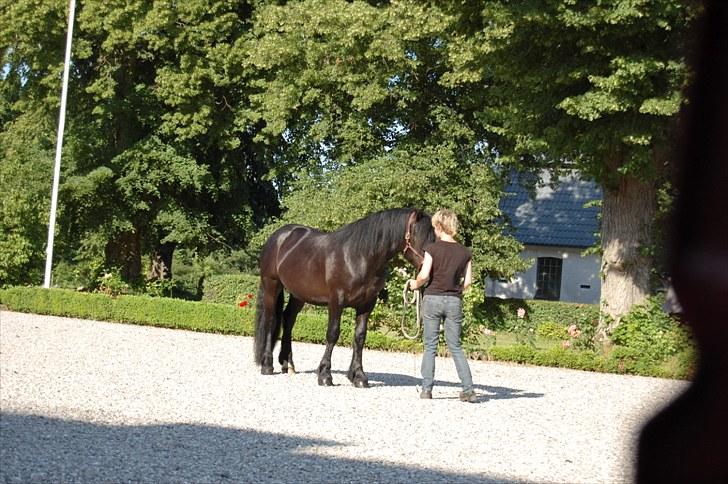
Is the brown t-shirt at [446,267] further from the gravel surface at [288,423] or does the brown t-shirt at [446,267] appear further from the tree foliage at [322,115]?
the tree foliage at [322,115]

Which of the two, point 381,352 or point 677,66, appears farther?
point 381,352

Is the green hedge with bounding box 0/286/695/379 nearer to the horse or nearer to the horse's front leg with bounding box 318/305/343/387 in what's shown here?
the horse

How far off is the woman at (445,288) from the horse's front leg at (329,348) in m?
1.62

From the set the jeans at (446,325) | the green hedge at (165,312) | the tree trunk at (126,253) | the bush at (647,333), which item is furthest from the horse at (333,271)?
the tree trunk at (126,253)

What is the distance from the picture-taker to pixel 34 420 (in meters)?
7.95

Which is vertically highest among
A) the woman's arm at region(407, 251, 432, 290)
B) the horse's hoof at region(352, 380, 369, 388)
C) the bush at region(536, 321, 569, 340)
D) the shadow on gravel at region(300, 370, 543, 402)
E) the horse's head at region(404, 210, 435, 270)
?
the horse's head at region(404, 210, 435, 270)

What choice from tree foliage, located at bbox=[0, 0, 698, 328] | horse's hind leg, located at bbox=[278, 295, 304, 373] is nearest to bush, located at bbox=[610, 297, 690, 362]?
tree foliage, located at bbox=[0, 0, 698, 328]

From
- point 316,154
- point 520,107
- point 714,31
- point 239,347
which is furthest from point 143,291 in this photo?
point 714,31

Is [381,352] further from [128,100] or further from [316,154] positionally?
[128,100]

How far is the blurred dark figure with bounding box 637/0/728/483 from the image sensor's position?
1.41m

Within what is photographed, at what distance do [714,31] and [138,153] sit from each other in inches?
1197

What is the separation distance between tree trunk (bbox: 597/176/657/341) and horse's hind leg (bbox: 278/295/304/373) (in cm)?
821

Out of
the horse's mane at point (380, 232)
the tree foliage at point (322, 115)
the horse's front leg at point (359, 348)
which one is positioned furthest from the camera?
the tree foliage at point (322, 115)

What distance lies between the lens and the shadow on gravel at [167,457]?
19.2ft
